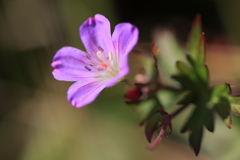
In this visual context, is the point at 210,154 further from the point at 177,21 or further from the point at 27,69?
the point at 27,69

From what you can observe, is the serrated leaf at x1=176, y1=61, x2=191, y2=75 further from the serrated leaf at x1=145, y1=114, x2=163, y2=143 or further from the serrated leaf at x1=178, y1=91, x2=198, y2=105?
the serrated leaf at x1=145, y1=114, x2=163, y2=143

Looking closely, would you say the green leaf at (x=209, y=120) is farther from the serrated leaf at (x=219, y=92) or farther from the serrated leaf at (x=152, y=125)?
the serrated leaf at (x=152, y=125)

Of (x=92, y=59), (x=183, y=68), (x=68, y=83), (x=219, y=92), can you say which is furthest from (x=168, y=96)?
(x=68, y=83)

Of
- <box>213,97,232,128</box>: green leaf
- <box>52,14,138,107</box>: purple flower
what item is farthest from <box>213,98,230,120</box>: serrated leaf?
<box>52,14,138,107</box>: purple flower

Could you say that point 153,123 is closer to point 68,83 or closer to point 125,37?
point 125,37

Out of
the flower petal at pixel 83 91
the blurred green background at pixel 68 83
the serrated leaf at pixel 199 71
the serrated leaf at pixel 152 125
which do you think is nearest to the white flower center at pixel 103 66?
the flower petal at pixel 83 91

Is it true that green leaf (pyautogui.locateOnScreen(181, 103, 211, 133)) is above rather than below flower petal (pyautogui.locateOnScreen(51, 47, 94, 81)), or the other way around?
below
